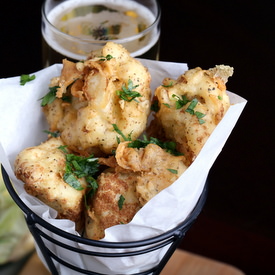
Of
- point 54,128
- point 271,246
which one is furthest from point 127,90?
point 271,246

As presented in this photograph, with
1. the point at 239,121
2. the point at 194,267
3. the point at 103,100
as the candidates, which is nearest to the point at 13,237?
the point at 194,267

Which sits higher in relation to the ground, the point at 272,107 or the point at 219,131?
the point at 219,131

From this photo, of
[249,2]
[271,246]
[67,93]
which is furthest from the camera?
[271,246]

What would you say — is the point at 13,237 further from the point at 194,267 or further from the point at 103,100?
the point at 103,100

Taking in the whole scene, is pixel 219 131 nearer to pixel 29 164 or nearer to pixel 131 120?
pixel 131 120

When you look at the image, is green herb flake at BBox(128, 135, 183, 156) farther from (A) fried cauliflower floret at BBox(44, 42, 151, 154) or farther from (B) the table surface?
(B) the table surface

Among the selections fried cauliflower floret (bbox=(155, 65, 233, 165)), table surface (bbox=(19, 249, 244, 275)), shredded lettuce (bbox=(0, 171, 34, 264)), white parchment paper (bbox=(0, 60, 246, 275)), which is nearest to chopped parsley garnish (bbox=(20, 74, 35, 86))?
white parchment paper (bbox=(0, 60, 246, 275))
